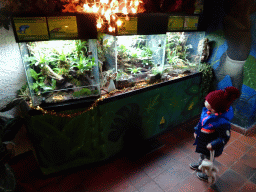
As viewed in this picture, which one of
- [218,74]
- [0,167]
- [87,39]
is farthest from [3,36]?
[218,74]

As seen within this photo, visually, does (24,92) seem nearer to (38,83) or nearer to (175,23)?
(38,83)

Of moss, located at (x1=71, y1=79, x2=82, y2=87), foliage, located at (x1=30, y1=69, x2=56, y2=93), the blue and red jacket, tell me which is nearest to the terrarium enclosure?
moss, located at (x1=71, y1=79, x2=82, y2=87)

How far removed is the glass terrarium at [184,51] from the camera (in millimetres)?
3623

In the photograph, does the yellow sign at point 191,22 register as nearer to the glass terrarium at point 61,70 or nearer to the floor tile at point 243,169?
the glass terrarium at point 61,70

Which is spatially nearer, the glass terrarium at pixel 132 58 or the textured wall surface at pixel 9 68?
the textured wall surface at pixel 9 68

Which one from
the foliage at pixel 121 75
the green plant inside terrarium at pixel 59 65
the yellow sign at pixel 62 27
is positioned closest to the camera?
the yellow sign at pixel 62 27

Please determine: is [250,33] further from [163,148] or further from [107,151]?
[107,151]

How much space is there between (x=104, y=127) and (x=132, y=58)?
1414 millimetres

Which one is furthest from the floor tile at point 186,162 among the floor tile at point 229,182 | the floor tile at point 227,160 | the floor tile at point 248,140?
→ the floor tile at point 248,140

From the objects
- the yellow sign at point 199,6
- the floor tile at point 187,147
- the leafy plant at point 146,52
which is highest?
the yellow sign at point 199,6

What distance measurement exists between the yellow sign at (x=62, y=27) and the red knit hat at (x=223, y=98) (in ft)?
6.70

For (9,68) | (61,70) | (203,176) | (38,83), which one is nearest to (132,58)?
(61,70)

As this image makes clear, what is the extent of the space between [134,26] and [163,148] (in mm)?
2389

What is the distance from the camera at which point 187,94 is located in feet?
12.8
